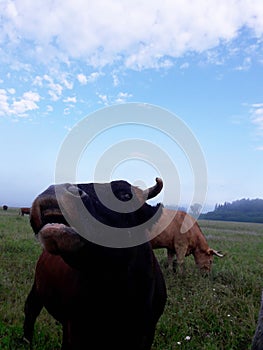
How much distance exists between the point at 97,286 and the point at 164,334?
9.71 feet

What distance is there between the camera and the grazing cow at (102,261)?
8.87 feet

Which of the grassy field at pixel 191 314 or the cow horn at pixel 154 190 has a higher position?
the cow horn at pixel 154 190

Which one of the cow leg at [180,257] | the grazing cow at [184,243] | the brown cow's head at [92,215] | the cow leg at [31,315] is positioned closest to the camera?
the brown cow's head at [92,215]

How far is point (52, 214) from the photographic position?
2680 millimetres

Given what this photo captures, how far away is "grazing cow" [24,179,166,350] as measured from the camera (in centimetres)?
270

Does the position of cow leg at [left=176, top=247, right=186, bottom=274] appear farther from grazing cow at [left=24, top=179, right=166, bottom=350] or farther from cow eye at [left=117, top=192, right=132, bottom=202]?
cow eye at [left=117, top=192, right=132, bottom=202]

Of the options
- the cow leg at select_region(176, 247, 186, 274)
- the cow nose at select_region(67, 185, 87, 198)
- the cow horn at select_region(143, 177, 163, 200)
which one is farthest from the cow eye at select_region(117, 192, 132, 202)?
the cow leg at select_region(176, 247, 186, 274)

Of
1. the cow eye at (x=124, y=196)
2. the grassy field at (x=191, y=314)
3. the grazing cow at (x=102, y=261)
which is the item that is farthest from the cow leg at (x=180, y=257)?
the cow eye at (x=124, y=196)

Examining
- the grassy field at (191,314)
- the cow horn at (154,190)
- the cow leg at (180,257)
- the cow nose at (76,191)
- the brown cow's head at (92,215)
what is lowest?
the grassy field at (191,314)

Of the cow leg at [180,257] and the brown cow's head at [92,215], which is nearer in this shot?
the brown cow's head at [92,215]

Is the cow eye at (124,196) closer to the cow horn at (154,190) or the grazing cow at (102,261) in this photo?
the grazing cow at (102,261)

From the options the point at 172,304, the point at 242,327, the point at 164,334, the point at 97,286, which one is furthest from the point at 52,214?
the point at 172,304

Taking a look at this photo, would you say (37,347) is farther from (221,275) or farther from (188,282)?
(221,275)

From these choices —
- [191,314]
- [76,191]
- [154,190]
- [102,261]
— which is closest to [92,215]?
[76,191]
